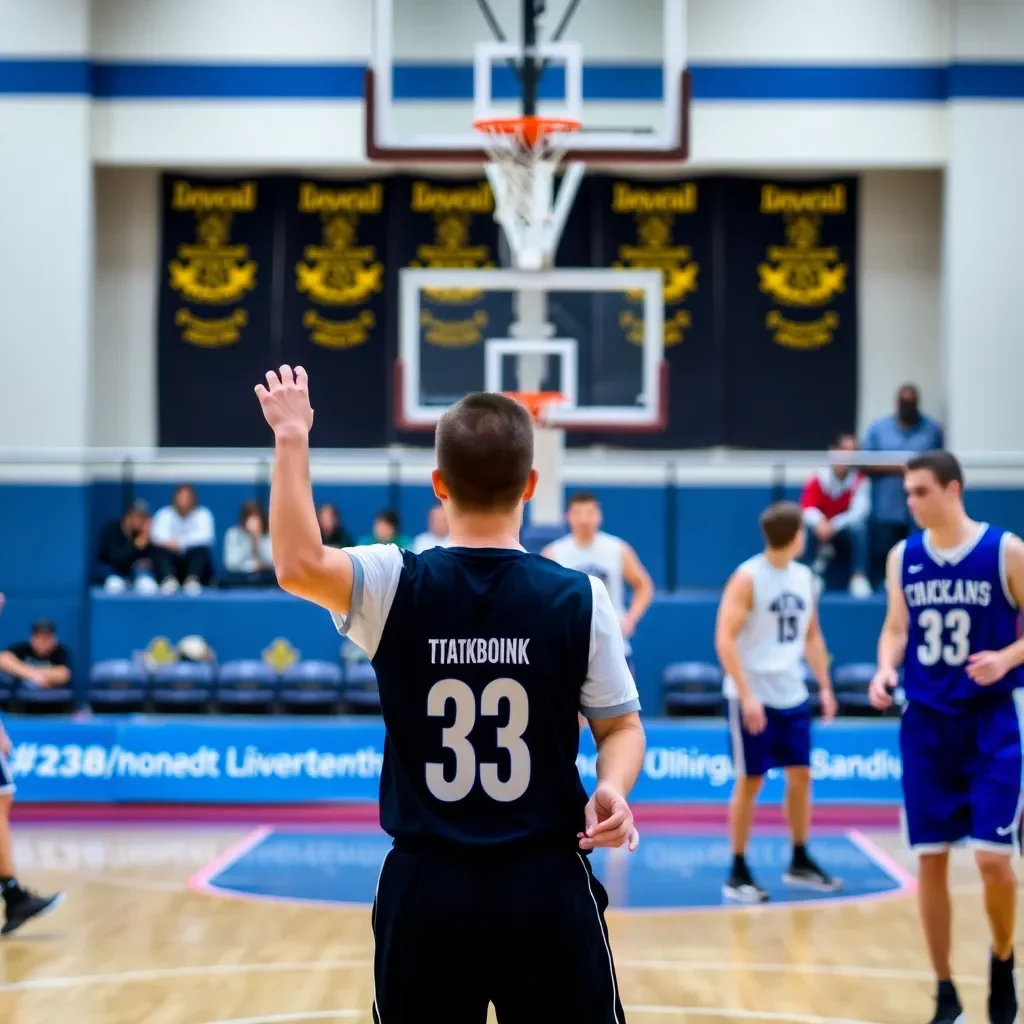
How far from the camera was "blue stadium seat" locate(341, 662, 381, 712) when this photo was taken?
12.3 metres

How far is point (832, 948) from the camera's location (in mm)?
7230

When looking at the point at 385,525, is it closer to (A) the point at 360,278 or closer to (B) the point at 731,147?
(A) the point at 360,278

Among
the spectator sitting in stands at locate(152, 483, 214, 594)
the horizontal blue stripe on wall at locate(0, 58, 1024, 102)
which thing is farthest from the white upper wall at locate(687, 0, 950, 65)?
the spectator sitting in stands at locate(152, 483, 214, 594)

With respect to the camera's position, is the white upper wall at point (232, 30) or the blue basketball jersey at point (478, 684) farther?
the white upper wall at point (232, 30)

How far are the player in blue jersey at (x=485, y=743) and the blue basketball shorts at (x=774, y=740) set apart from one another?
5.45 meters

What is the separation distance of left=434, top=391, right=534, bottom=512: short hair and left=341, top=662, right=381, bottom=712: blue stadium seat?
369 inches

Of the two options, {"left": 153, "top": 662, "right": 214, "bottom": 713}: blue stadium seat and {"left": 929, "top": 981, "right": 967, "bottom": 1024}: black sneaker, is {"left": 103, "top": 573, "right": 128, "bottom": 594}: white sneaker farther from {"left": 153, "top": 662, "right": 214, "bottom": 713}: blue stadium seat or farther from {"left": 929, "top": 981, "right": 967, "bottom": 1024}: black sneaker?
{"left": 929, "top": 981, "right": 967, "bottom": 1024}: black sneaker

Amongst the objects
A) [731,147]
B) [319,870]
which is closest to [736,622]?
[319,870]

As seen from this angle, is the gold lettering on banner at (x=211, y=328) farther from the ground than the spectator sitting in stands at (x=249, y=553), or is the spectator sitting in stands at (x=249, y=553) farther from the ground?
the gold lettering on banner at (x=211, y=328)

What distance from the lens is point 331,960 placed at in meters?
7.01

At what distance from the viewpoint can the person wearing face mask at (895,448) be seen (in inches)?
573

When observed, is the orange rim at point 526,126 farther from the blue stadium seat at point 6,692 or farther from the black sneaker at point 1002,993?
the black sneaker at point 1002,993

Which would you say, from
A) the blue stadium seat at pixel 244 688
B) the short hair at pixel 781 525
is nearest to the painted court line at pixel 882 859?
the short hair at pixel 781 525

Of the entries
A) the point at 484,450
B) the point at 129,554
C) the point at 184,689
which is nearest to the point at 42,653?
the point at 184,689
